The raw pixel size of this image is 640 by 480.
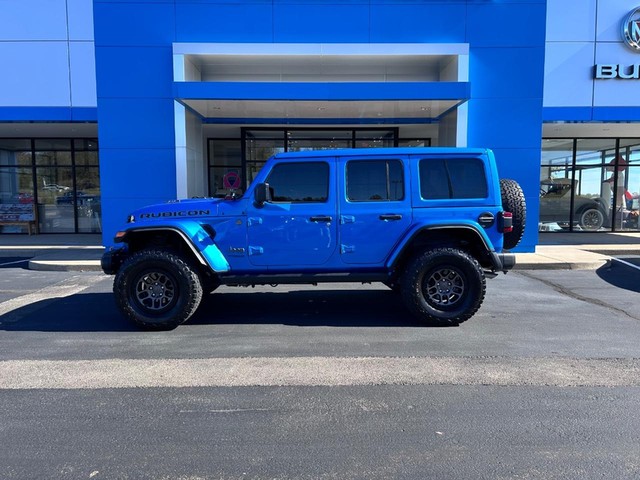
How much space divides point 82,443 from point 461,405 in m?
2.75

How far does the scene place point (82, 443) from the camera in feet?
10.2

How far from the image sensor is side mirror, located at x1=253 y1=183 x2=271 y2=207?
218 inches

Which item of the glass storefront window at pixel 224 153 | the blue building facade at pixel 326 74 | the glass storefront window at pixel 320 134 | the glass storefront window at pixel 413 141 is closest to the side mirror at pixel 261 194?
the blue building facade at pixel 326 74

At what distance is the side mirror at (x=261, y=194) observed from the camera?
18.2 ft

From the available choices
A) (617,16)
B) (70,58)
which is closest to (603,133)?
(617,16)

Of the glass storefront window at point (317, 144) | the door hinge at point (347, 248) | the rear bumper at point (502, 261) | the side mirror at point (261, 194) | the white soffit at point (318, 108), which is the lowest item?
the rear bumper at point (502, 261)

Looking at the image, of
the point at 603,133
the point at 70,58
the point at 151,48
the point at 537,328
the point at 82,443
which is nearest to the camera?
the point at 82,443

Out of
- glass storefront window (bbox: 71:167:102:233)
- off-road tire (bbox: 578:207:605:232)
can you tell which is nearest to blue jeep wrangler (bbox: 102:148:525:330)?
glass storefront window (bbox: 71:167:102:233)

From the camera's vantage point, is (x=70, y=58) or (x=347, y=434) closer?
(x=347, y=434)

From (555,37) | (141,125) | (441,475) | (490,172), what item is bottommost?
(441,475)

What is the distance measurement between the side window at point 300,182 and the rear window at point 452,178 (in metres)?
1.23

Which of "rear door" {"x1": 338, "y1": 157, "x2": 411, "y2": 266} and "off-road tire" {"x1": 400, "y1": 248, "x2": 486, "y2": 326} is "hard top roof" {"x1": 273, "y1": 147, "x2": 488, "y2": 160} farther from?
"off-road tire" {"x1": 400, "y1": 248, "x2": 486, "y2": 326}

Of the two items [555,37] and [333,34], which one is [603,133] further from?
[333,34]

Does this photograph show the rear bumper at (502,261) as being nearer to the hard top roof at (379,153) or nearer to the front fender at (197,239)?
the hard top roof at (379,153)
